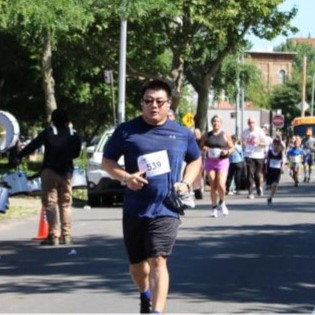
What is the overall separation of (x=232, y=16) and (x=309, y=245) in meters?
21.9

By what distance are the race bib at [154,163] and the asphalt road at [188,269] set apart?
5.54 ft

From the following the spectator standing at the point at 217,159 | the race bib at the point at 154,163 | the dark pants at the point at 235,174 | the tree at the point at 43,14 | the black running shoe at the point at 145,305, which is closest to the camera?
the race bib at the point at 154,163

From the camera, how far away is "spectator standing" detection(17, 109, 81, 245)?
14.1 m

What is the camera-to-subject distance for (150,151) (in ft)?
26.2

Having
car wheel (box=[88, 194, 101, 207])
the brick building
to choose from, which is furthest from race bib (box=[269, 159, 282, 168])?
the brick building

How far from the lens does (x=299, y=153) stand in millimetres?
36750

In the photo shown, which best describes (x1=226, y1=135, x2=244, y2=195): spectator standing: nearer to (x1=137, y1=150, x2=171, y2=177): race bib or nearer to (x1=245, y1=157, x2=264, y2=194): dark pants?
(x1=245, y1=157, x2=264, y2=194): dark pants

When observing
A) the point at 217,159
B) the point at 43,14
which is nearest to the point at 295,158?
the point at 217,159

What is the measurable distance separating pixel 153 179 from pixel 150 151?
0.21 metres

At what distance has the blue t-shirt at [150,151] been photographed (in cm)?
802

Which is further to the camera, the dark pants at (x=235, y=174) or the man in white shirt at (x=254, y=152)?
the dark pants at (x=235, y=174)

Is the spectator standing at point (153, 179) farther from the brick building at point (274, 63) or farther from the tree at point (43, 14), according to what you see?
the brick building at point (274, 63)

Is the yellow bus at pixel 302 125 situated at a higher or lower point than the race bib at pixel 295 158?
higher

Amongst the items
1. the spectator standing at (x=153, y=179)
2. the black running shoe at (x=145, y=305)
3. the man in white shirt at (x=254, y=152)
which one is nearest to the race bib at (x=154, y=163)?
the spectator standing at (x=153, y=179)
